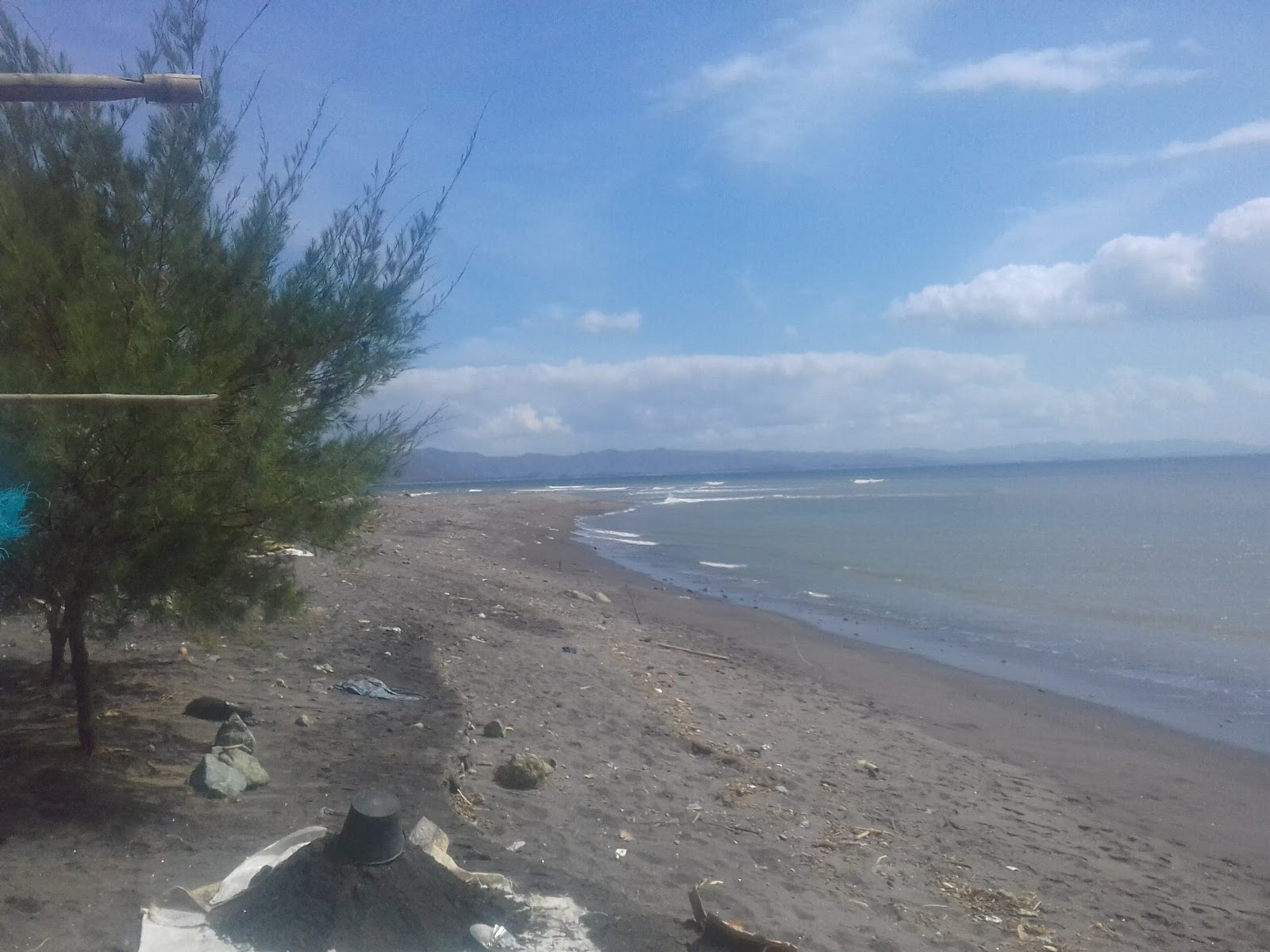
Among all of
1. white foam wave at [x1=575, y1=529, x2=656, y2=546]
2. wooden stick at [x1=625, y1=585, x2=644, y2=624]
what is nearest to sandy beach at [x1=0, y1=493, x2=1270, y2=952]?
wooden stick at [x1=625, y1=585, x2=644, y2=624]

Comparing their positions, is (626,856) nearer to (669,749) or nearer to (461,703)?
(669,749)

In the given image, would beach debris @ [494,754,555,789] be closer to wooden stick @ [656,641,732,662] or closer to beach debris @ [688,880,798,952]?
beach debris @ [688,880,798,952]

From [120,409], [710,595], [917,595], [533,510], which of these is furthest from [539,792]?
[533,510]

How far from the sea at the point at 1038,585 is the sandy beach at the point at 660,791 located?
2.09 meters

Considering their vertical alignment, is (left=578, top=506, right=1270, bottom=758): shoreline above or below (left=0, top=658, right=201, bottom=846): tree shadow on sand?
below

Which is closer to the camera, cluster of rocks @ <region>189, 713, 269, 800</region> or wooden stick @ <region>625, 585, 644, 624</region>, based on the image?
cluster of rocks @ <region>189, 713, 269, 800</region>

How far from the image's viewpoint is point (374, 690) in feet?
28.7

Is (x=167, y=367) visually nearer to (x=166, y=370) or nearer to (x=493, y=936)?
(x=166, y=370)

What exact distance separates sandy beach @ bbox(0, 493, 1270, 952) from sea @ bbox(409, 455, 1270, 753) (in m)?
2.09

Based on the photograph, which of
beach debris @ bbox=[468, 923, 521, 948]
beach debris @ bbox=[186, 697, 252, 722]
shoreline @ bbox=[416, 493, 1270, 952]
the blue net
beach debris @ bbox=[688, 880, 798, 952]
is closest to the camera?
the blue net

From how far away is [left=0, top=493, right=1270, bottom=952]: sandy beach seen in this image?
5.27 metres

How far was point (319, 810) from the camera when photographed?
19.0 ft

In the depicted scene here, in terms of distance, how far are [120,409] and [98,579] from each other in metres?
1.03

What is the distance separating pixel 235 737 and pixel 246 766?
0.52 metres
